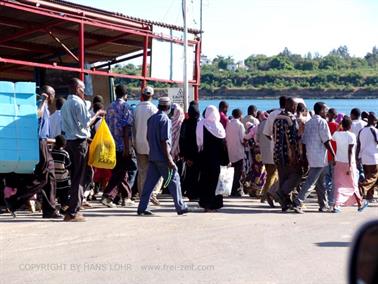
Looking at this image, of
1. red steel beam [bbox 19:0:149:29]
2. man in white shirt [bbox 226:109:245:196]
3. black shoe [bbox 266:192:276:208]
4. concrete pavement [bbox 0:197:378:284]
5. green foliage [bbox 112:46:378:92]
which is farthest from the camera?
green foliage [bbox 112:46:378:92]

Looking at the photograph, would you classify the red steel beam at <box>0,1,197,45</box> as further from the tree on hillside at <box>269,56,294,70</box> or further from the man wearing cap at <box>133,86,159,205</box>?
the tree on hillside at <box>269,56,294,70</box>

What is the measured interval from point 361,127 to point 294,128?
9.90ft

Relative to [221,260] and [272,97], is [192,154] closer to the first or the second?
[221,260]

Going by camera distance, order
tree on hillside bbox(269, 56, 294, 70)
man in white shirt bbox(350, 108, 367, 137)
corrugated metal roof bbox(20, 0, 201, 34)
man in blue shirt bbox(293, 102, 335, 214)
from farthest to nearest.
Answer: tree on hillside bbox(269, 56, 294, 70) < corrugated metal roof bbox(20, 0, 201, 34) < man in white shirt bbox(350, 108, 367, 137) < man in blue shirt bbox(293, 102, 335, 214)

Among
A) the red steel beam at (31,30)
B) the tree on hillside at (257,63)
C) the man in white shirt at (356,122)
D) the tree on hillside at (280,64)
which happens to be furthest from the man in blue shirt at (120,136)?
the tree on hillside at (280,64)

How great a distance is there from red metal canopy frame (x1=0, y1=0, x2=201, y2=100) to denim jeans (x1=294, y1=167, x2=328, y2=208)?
475cm

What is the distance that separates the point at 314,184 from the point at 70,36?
23.9 feet

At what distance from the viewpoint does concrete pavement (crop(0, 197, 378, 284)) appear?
6.87 meters

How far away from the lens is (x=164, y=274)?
6.91 metres

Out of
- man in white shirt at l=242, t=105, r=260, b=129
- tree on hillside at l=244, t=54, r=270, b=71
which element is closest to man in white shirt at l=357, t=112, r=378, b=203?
man in white shirt at l=242, t=105, r=260, b=129

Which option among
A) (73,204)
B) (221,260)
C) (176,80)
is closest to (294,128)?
(73,204)

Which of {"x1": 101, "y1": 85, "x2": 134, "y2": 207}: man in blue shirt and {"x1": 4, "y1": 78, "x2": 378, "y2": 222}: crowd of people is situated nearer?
{"x1": 4, "y1": 78, "x2": 378, "y2": 222}: crowd of people

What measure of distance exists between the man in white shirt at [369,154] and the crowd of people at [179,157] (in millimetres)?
18

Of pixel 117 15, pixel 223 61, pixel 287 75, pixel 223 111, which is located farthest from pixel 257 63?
pixel 223 111
